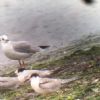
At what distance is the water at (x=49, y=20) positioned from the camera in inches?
583

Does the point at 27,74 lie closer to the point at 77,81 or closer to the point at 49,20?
the point at 77,81

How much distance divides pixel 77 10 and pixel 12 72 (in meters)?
7.08

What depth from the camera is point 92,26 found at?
15742mm

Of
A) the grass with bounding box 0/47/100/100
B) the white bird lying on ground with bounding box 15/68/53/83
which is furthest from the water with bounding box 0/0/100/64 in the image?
the white bird lying on ground with bounding box 15/68/53/83

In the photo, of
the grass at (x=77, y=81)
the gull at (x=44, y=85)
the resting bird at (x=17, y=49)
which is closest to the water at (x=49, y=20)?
the resting bird at (x=17, y=49)

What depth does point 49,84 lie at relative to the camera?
341 inches

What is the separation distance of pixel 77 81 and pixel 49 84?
773 millimetres

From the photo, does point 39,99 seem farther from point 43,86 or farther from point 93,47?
point 93,47

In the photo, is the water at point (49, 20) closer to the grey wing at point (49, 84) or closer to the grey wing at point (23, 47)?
the grey wing at point (23, 47)

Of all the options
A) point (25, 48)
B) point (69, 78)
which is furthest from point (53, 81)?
point (25, 48)

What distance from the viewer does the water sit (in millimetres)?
14820

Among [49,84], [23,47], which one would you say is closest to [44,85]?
[49,84]

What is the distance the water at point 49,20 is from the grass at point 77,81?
2343mm

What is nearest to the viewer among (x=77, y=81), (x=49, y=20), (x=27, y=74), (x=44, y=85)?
(x=44, y=85)
